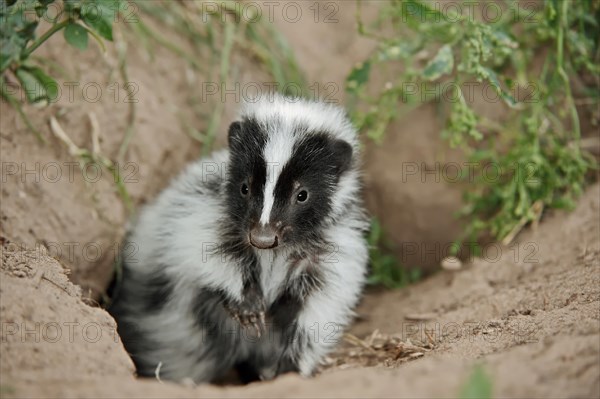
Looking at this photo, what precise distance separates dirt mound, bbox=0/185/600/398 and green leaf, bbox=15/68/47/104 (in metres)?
1.00

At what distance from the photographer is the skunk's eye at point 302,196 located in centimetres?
469

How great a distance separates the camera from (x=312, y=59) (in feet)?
23.4

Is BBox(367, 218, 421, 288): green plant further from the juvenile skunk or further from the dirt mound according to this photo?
the juvenile skunk

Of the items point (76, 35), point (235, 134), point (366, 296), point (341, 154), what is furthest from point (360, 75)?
point (76, 35)

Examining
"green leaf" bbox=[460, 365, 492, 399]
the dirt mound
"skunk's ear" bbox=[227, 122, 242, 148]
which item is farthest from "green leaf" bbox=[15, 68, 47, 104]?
"green leaf" bbox=[460, 365, 492, 399]

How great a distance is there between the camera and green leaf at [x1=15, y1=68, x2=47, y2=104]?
4738 millimetres

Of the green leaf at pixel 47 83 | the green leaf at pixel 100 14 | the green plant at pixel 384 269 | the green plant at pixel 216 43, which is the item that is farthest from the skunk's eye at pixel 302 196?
the green plant at pixel 384 269

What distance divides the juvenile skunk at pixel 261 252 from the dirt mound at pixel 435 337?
23.3 inches

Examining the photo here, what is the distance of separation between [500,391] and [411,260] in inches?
155

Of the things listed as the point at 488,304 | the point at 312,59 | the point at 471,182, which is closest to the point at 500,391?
the point at 488,304

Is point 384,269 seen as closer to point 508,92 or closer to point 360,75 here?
point 360,75

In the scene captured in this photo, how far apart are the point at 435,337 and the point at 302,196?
127cm

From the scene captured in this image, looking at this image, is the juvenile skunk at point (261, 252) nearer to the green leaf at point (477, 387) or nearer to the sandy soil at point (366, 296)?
the sandy soil at point (366, 296)

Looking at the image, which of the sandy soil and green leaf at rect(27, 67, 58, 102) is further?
green leaf at rect(27, 67, 58, 102)
